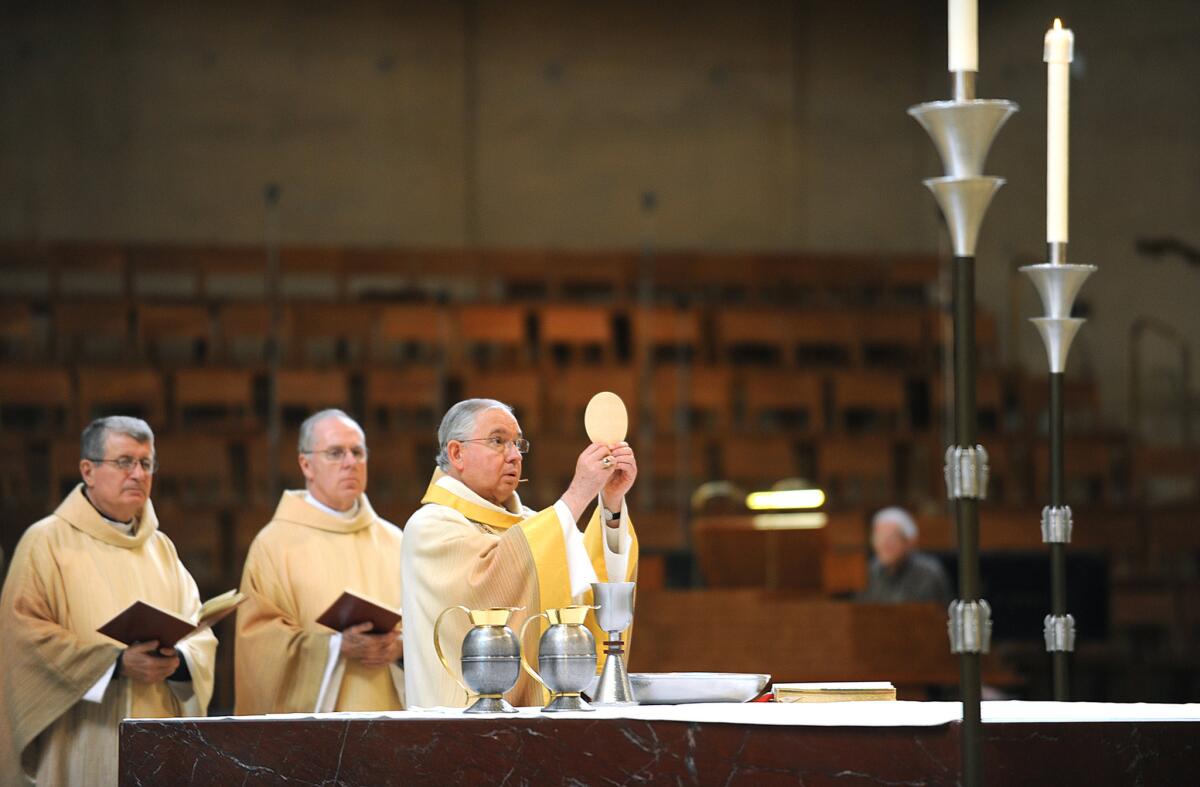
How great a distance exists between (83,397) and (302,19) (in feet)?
15.5

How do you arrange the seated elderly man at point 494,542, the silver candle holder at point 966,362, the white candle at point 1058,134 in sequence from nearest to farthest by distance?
the silver candle holder at point 966,362 < the white candle at point 1058,134 < the seated elderly man at point 494,542

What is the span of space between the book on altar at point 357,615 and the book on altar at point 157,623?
0.27 meters

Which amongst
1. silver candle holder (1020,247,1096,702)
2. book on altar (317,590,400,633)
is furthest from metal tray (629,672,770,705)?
book on altar (317,590,400,633)

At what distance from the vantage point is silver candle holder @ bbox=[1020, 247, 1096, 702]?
3.64m

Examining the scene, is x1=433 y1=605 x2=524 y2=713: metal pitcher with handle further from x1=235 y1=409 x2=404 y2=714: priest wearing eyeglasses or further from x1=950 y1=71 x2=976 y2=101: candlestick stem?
x1=235 y1=409 x2=404 y2=714: priest wearing eyeglasses

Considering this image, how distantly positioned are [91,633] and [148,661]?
43 cm

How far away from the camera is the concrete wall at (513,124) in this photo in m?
14.4

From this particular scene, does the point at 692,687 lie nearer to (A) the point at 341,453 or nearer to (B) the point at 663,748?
(B) the point at 663,748

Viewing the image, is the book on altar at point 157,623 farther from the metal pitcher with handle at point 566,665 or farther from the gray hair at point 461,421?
the metal pitcher with handle at point 566,665

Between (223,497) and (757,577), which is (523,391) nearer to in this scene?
(223,497)

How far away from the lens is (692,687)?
3.47m

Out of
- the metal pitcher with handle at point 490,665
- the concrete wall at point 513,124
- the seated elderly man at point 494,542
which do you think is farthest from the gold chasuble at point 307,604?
the concrete wall at point 513,124

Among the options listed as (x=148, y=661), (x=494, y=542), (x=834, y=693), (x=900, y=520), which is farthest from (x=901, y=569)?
(x=834, y=693)

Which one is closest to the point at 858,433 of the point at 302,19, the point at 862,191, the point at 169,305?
the point at 862,191
